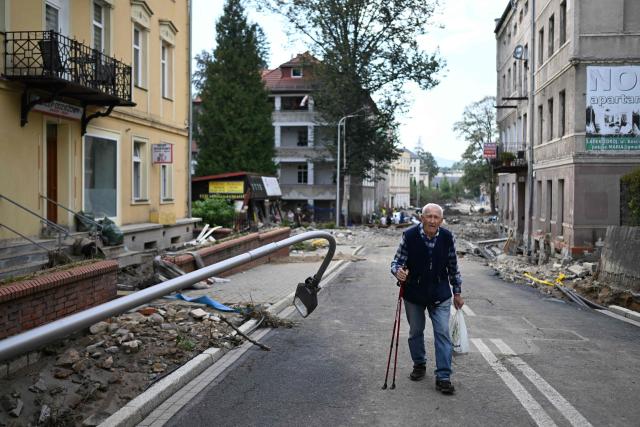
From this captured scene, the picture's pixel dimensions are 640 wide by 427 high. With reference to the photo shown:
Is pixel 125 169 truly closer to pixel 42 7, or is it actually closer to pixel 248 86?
pixel 42 7

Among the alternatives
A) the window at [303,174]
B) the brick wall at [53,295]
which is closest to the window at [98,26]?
the brick wall at [53,295]

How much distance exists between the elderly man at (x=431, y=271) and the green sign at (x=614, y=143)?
60.9 feet

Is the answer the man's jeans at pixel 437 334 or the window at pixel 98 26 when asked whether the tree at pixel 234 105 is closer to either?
the window at pixel 98 26

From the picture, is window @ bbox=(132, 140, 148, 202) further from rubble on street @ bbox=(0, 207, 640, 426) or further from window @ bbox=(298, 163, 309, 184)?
window @ bbox=(298, 163, 309, 184)

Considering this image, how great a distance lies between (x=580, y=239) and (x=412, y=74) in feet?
91.7

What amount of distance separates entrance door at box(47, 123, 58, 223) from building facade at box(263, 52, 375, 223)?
1926 inches

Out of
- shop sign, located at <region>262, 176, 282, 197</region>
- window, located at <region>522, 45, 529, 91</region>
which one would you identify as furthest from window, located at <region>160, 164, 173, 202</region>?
window, located at <region>522, 45, 529, 91</region>

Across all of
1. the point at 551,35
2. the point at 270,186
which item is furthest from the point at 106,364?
the point at 270,186

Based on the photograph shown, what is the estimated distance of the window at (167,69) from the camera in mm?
23391

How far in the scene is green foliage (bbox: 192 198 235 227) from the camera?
28.5 meters

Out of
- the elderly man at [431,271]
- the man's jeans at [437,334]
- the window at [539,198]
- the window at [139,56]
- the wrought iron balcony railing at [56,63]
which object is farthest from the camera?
the window at [539,198]

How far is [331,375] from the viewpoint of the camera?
729 centimetres

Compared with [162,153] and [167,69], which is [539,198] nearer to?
[167,69]

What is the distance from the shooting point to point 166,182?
23719mm
